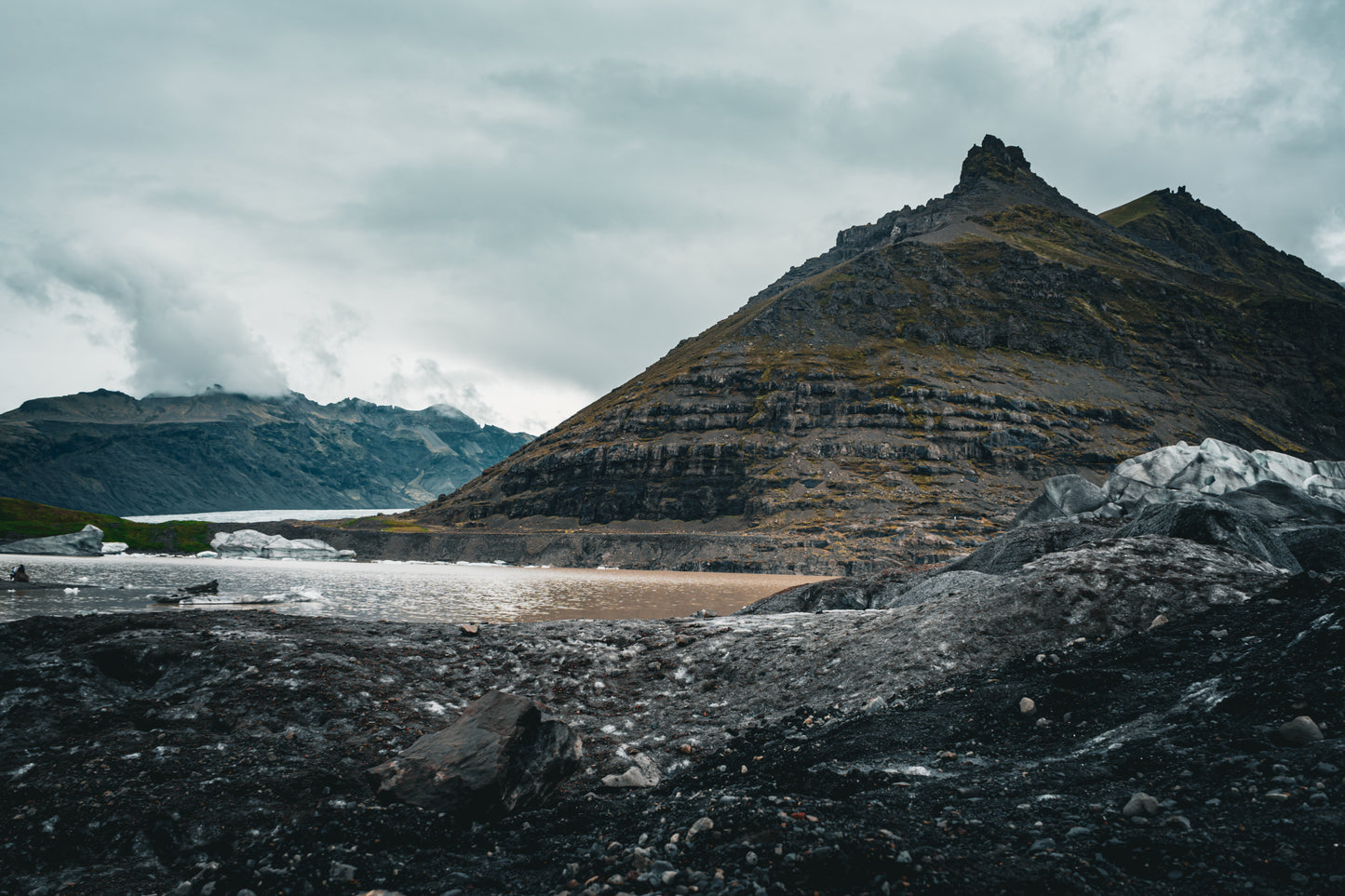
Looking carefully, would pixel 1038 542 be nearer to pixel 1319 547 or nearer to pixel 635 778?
pixel 1319 547

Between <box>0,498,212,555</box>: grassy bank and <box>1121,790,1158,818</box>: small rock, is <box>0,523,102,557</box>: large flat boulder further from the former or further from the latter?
<box>1121,790,1158,818</box>: small rock

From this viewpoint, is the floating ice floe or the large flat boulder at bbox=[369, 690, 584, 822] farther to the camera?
the floating ice floe

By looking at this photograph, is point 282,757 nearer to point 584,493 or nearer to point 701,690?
point 701,690

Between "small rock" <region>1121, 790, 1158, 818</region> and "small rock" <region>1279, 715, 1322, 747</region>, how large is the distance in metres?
1.96

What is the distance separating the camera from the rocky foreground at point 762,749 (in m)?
5.63

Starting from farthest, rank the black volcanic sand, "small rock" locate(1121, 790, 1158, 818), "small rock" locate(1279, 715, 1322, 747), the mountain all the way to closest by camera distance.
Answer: the mountain
"small rock" locate(1279, 715, 1322, 747)
"small rock" locate(1121, 790, 1158, 818)
the black volcanic sand

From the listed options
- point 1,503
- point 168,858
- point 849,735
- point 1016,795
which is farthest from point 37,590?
point 1,503

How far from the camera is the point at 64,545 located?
96688 mm

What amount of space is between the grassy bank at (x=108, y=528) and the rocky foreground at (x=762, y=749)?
12809cm

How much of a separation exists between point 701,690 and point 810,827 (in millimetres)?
7798

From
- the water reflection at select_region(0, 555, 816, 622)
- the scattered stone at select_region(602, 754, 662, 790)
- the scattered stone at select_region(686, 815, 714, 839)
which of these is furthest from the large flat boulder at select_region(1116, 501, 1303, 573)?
the water reflection at select_region(0, 555, 816, 622)

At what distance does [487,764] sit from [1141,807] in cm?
735

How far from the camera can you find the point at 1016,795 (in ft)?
22.8

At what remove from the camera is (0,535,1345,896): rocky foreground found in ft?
18.5
